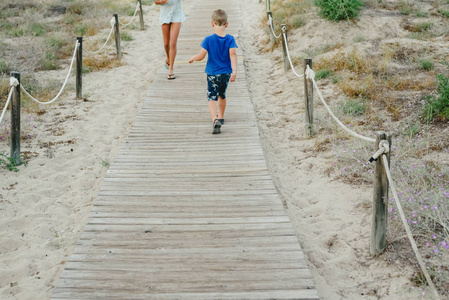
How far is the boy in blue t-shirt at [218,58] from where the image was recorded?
6259mm

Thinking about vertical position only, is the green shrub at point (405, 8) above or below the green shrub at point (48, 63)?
above

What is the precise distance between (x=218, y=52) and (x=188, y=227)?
114 inches

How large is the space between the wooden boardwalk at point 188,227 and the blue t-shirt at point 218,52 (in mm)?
959

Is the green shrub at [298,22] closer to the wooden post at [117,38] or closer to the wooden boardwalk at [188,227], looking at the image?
the wooden post at [117,38]

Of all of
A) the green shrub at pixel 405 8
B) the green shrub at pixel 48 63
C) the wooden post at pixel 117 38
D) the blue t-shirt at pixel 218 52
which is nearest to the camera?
the blue t-shirt at pixel 218 52

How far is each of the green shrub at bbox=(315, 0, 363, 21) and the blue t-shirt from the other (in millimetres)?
5697

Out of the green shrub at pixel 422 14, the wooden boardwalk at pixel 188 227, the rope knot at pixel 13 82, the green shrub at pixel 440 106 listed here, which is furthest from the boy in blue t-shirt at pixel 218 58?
the green shrub at pixel 422 14

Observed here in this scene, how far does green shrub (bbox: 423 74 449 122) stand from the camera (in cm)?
646

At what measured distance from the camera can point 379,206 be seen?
4047 mm

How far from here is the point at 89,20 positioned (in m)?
15.1

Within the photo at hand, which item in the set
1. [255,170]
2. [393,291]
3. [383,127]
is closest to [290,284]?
[393,291]

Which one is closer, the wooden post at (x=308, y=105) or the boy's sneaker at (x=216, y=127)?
the boy's sneaker at (x=216, y=127)

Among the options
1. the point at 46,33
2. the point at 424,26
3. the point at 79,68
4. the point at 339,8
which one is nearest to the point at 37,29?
the point at 46,33

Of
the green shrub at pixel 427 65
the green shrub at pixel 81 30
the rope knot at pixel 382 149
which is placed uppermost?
the green shrub at pixel 81 30
